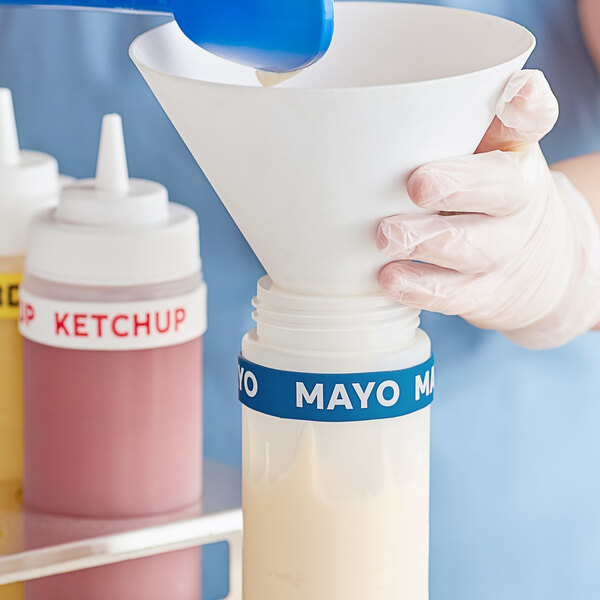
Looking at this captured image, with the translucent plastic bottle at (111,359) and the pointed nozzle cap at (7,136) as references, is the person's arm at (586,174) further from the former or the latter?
the pointed nozzle cap at (7,136)

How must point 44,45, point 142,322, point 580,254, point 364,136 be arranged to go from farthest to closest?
point 44,45 → point 580,254 → point 142,322 → point 364,136

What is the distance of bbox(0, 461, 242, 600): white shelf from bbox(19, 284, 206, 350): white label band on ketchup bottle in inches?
4.8

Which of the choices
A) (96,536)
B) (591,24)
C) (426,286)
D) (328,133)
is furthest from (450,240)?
(591,24)

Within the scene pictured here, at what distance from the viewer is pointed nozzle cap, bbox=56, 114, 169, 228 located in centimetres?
71

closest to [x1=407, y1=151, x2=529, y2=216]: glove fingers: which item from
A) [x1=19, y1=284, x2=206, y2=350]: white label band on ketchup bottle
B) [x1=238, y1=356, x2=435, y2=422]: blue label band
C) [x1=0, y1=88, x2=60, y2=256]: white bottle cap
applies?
[x1=238, y1=356, x2=435, y2=422]: blue label band

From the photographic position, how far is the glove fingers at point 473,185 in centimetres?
57

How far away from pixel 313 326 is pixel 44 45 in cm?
53

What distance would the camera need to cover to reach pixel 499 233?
68 centimetres

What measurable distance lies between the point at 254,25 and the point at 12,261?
12.2 inches

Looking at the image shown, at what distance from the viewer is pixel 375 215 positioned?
58cm

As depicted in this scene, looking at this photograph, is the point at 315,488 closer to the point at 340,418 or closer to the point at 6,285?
the point at 340,418

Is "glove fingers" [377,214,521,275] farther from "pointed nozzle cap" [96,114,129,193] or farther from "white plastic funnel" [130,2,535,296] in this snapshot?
"pointed nozzle cap" [96,114,129,193]

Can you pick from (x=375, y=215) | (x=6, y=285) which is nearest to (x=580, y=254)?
(x=375, y=215)

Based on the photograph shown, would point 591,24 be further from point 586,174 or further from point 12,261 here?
point 12,261
